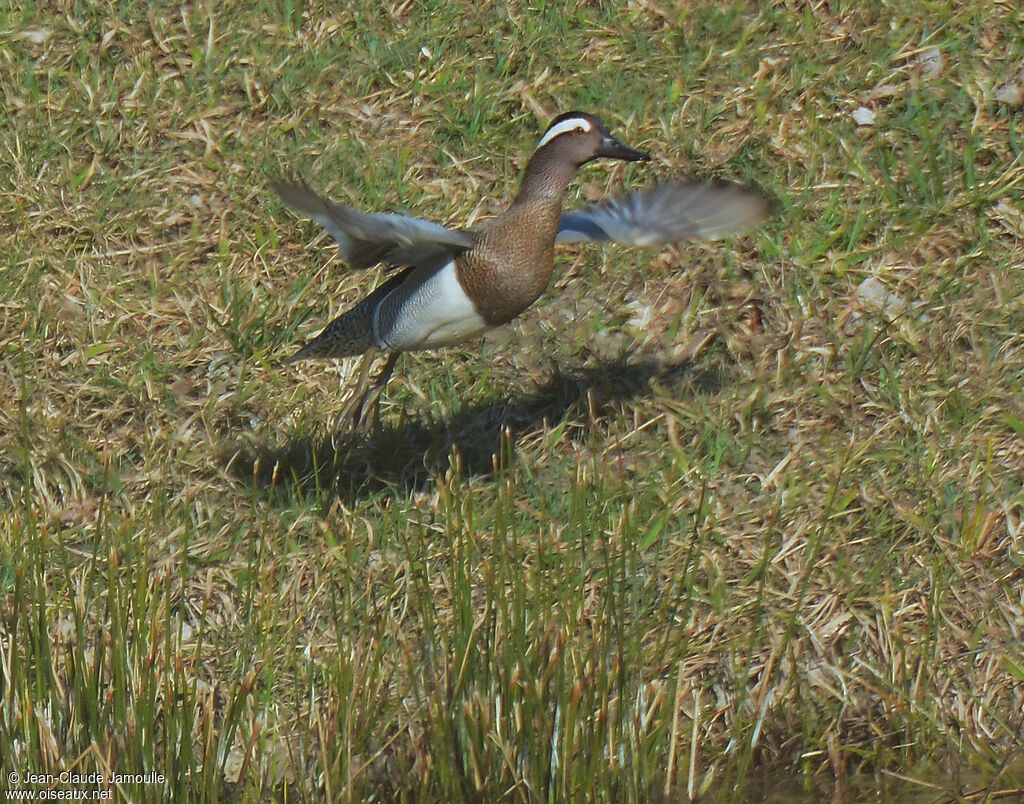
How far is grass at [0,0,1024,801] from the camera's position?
3.44m

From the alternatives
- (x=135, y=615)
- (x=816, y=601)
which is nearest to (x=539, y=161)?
(x=816, y=601)

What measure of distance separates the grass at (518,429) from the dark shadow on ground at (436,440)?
2cm

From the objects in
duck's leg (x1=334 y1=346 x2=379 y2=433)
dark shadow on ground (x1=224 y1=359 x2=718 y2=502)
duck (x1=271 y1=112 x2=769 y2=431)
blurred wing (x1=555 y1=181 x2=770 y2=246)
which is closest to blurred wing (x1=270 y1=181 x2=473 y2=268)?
duck (x1=271 y1=112 x2=769 y2=431)

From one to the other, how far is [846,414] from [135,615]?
8.97ft

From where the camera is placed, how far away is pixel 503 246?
4.89 metres

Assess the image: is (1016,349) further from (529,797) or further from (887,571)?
(529,797)

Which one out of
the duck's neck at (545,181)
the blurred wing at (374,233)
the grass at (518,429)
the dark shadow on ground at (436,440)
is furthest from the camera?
the dark shadow on ground at (436,440)

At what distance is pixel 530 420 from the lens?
544cm

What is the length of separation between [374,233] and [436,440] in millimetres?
1108

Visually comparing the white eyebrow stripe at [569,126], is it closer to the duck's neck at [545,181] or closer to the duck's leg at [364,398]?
the duck's neck at [545,181]

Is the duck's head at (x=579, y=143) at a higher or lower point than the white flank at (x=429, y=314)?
higher

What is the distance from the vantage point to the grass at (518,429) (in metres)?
3.44

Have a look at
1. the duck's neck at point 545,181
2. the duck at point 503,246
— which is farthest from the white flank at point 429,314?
the duck's neck at point 545,181

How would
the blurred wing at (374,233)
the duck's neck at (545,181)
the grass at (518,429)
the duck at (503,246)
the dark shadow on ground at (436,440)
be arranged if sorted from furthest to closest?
the dark shadow on ground at (436,440)
the duck's neck at (545,181)
the duck at (503,246)
the blurred wing at (374,233)
the grass at (518,429)
